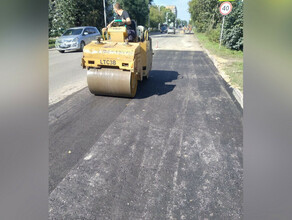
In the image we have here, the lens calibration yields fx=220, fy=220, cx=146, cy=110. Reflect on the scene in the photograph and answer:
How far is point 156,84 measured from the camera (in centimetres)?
757

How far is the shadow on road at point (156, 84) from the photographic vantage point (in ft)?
21.5

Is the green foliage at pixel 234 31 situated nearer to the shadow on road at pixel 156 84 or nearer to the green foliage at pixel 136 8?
the shadow on road at pixel 156 84

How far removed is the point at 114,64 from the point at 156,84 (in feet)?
8.07

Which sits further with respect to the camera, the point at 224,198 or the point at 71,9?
the point at 71,9

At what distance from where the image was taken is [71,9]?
26.1 meters

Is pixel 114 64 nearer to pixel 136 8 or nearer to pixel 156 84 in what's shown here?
pixel 156 84

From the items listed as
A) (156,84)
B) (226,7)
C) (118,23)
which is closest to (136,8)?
(226,7)

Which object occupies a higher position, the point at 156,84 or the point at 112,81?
the point at 112,81

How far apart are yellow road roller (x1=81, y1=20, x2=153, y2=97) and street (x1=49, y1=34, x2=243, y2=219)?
15.2 inches

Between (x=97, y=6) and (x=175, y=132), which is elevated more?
(x=97, y=6)
